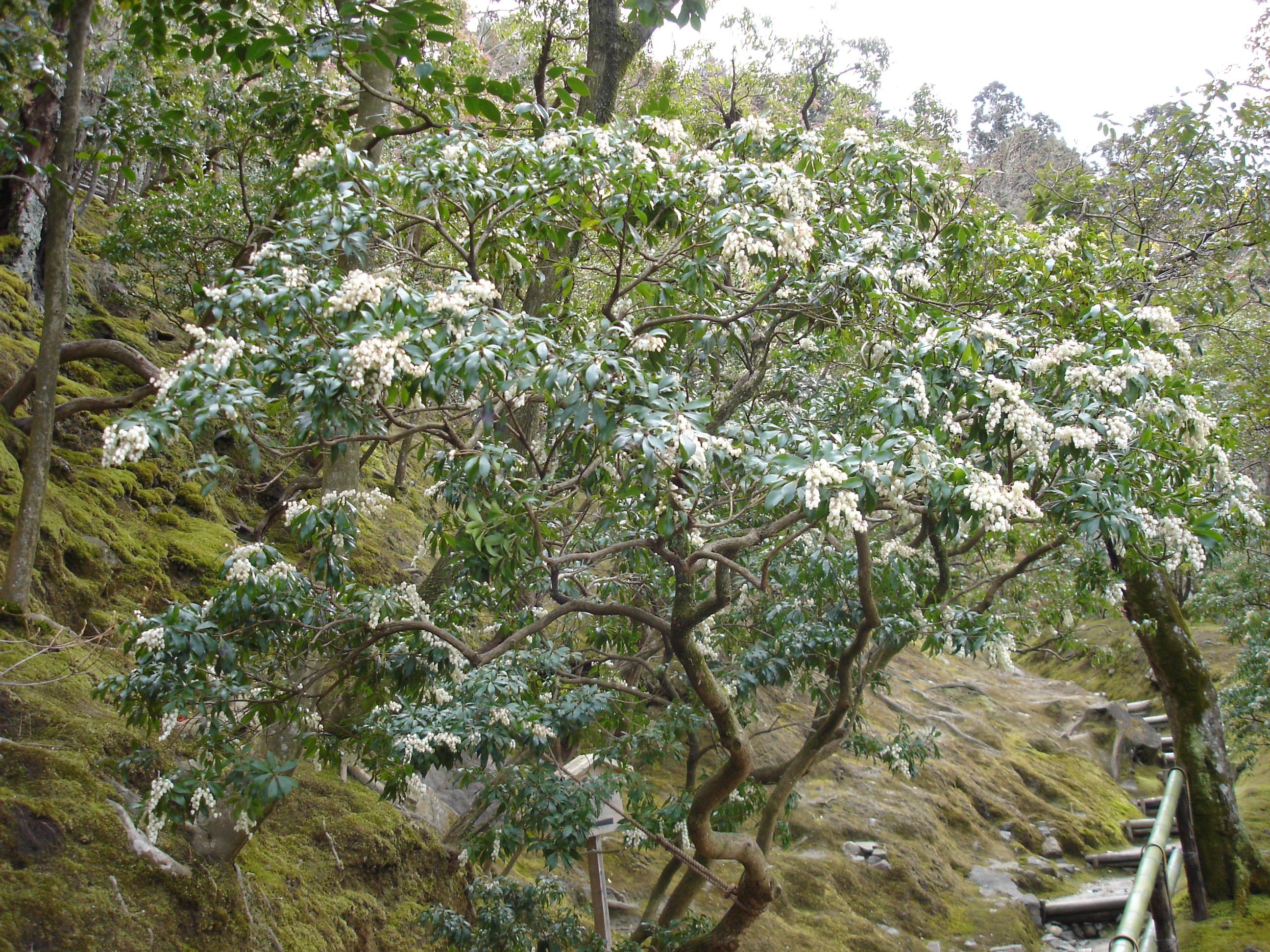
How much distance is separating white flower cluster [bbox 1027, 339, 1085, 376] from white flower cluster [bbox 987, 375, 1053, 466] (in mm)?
157

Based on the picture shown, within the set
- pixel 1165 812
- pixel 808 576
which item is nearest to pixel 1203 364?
pixel 808 576

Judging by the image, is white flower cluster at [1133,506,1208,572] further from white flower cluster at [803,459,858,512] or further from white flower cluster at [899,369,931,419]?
white flower cluster at [803,459,858,512]

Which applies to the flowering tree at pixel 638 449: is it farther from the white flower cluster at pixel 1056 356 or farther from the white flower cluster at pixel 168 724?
the white flower cluster at pixel 168 724

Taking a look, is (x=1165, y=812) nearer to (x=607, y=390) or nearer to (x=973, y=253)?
(x=607, y=390)

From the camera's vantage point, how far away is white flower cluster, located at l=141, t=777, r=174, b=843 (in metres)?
3.06

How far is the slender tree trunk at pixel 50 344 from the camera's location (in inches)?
175

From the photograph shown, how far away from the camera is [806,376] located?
6.29 metres

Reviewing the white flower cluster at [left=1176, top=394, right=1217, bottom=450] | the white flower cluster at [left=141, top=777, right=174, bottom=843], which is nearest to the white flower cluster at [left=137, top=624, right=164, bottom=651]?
the white flower cluster at [left=141, top=777, right=174, bottom=843]

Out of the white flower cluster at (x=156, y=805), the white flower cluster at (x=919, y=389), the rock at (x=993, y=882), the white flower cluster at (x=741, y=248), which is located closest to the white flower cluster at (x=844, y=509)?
the white flower cluster at (x=919, y=389)

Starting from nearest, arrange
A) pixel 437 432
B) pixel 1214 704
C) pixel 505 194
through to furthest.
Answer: pixel 437 432
pixel 505 194
pixel 1214 704

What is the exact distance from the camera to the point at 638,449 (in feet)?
9.08

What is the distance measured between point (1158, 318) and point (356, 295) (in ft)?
12.4

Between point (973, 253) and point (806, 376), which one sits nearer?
point (973, 253)

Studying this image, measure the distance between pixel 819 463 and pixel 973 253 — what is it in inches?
111
